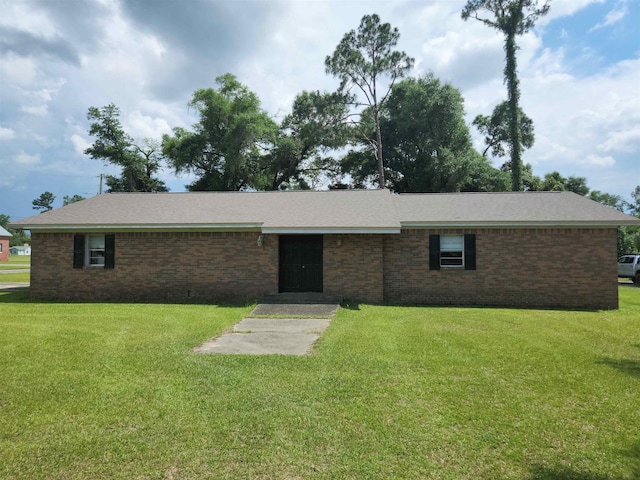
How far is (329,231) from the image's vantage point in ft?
40.3

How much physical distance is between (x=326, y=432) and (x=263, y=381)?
5.46ft

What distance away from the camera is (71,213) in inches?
565

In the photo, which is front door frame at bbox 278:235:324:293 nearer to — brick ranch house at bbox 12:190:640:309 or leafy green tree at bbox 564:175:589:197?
brick ranch house at bbox 12:190:640:309

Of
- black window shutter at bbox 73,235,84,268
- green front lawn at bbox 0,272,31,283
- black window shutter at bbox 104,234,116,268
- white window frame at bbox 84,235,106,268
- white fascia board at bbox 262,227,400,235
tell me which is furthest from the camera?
green front lawn at bbox 0,272,31,283

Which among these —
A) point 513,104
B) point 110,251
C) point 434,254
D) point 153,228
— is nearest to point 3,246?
point 110,251

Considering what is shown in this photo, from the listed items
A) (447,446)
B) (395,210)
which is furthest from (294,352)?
(395,210)

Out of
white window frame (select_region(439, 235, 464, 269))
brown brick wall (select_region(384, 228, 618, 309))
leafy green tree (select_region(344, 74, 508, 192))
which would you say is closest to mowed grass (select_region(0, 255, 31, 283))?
brown brick wall (select_region(384, 228, 618, 309))

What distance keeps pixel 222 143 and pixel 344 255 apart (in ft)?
74.9

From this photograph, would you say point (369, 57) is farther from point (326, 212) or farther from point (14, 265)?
point (14, 265)

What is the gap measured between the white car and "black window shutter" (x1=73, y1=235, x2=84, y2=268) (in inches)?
1075

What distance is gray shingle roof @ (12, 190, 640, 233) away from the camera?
41.1 feet

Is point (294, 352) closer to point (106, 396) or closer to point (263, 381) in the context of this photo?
point (263, 381)

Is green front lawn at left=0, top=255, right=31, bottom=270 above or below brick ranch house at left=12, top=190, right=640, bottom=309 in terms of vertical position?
below

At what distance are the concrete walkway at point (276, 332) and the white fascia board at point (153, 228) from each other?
2.76 meters
